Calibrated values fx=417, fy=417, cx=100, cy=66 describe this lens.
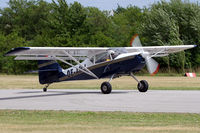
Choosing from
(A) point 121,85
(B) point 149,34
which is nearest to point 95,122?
(A) point 121,85

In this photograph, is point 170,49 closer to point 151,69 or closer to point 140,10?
point 151,69

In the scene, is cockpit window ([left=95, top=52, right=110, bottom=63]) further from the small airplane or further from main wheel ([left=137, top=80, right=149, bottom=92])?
main wheel ([left=137, top=80, right=149, bottom=92])

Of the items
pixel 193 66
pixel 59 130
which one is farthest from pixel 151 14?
pixel 59 130

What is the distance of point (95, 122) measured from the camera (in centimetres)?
1057

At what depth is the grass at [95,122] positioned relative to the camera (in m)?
9.18

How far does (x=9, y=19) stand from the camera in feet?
305

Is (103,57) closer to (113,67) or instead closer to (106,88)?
(113,67)

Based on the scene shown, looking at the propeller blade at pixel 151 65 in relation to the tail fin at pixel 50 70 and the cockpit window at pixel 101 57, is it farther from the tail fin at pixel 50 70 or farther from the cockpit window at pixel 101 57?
the tail fin at pixel 50 70

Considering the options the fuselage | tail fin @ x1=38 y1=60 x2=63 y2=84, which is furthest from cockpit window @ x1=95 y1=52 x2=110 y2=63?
tail fin @ x1=38 y1=60 x2=63 y2=84

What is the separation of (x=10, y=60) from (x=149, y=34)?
782 inches

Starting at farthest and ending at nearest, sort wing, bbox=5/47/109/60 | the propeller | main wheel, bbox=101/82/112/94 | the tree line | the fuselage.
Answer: the tree line → the propeller → main wheel, bbox=101/82/112/94 → the fuselage → wing, bbox=5/47/109/60

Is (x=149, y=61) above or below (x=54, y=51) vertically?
below

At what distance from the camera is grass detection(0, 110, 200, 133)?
9180mm

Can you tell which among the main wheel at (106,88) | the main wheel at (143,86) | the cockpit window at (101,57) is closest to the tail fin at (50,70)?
the cockpit window at (101,57)
